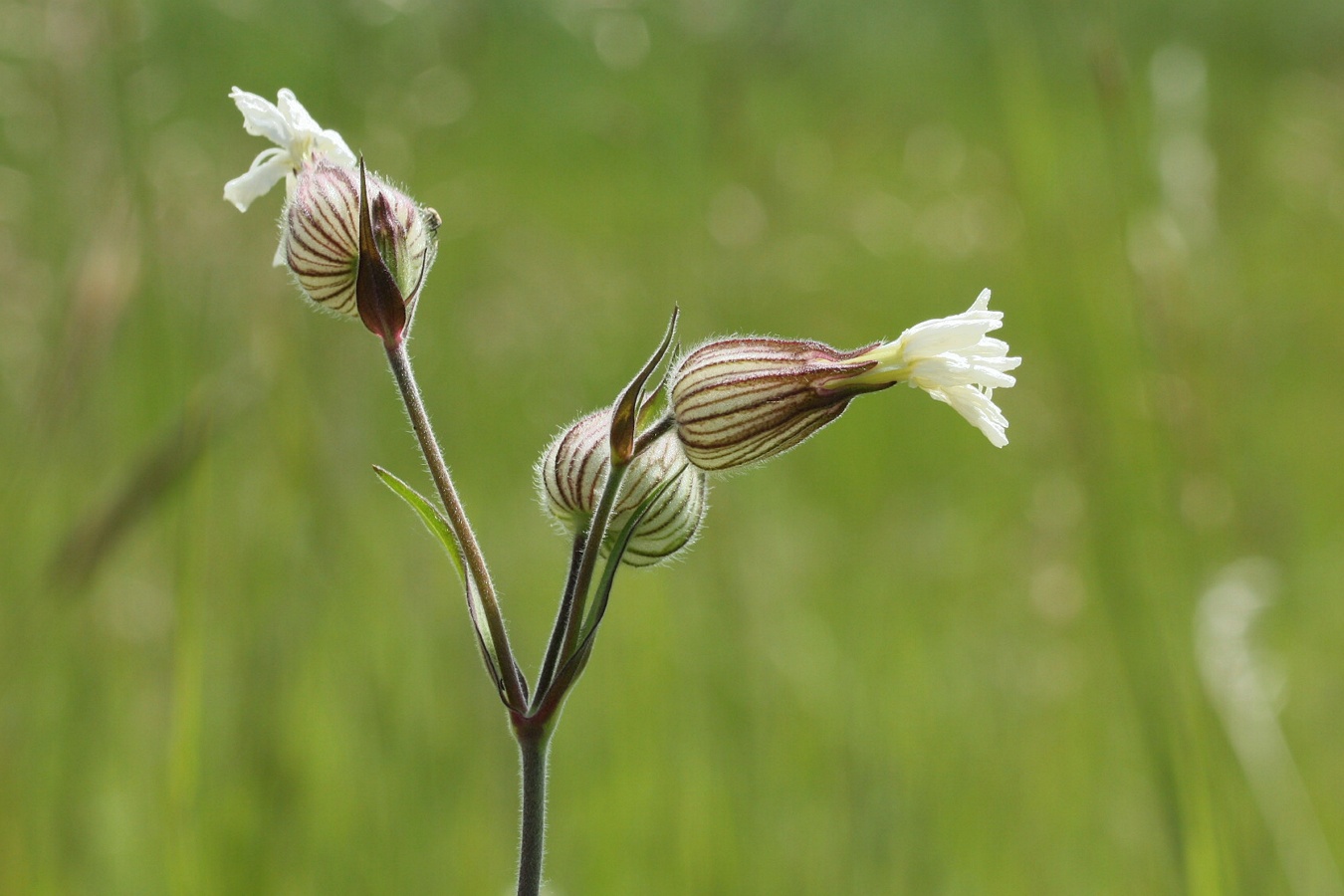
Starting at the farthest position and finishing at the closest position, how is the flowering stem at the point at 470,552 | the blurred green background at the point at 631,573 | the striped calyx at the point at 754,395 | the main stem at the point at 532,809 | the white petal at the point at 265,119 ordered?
the blurred green background at the point at 631,573
the white petal at the point at 265,119
the striped calyx at the point at 754,395
the flowering stem at the point at 470,552
the main stem at the point at 532,809

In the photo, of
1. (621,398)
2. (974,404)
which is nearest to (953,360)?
(974,404)

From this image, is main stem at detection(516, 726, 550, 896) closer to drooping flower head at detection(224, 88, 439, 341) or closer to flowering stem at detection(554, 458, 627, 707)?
flowering stem at detection(554, 458, 627, 707)

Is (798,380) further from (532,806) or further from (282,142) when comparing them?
(282,142)

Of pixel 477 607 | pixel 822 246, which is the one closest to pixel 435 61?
pixel 477 607

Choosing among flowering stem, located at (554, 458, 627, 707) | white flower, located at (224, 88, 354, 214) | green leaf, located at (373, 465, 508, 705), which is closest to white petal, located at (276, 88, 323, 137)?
white flower, located at (224, 88, 354, 214)

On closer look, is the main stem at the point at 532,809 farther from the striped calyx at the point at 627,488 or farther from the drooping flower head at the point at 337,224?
the drooping flower head at the point at 337,224

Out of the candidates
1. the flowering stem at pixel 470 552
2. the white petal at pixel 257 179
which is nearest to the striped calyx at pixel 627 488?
the flowering stem at pixel 470 552

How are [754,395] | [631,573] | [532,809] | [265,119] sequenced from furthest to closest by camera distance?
[631,573] → [265,119] → [754,395] → [532,809]
